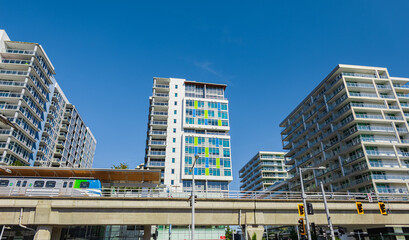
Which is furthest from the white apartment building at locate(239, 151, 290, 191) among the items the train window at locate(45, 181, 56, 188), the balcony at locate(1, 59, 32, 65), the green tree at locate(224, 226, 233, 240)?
the train window at locate(45, 181, 56, 188)

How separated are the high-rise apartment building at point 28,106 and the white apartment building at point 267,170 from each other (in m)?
81.9

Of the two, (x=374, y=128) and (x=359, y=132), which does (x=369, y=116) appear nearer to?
(x=374, y=128)

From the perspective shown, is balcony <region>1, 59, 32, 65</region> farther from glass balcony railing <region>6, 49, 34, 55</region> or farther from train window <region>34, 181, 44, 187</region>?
train window <region>34, 181, 44, 187</region>

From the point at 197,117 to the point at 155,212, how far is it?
53225mm

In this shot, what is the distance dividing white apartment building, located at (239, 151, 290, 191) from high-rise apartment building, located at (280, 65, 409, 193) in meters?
46.5

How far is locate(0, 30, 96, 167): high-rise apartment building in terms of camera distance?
65.3 meters

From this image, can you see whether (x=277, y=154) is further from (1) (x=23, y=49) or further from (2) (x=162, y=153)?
(1) (x=23, y=49)

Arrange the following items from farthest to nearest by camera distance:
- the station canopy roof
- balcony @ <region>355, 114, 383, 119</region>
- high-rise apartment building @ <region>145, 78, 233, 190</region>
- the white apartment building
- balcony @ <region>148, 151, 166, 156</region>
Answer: the white apartment building, balcony @ <region>148, 151, 166, 156</region>, high-rise apartment building @ <region>145, 78, 233, 190</region>, balcony @ <region>355, 114, 383, 119</region>, the station canopy roof

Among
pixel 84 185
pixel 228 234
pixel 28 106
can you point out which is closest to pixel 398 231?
pixel 228 234

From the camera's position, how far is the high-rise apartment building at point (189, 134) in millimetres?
69438

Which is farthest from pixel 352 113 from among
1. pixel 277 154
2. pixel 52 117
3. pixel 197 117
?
pixel 52 117

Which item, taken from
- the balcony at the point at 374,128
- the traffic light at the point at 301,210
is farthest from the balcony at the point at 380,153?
the traffic light at the point at 301,210

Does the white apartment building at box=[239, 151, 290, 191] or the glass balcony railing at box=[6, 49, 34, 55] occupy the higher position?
the glass balcony railing at box=[6, 49, 34, 55]

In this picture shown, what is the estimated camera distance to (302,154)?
8100 centimetres
